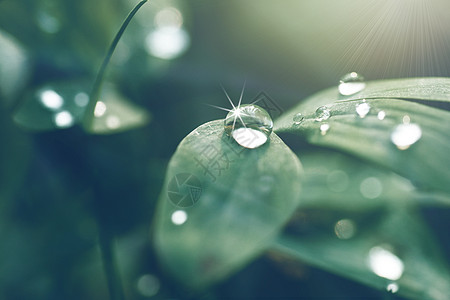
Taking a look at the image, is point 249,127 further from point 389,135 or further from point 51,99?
point 51,99

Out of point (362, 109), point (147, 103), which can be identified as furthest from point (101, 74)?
point (147, 103)

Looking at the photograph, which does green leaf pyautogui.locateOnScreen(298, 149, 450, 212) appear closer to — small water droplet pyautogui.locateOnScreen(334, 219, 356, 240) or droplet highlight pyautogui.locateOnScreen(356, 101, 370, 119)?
small water droplet pyautogui.locateOnScreen(334, 219, 356, 240)

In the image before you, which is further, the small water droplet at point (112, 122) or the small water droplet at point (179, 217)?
the small water droplet at point (112, 122)

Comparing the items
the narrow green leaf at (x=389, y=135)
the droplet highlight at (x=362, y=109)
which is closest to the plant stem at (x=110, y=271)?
the narrow green leaf at (x=389, y=135)

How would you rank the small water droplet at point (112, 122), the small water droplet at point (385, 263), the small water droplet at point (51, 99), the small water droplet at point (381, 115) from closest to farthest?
the small water droplet at point (381, 115), the small water droplet at point (385, 263), the small water droplet at point (112, 122), the small water droplet at point (51, 99)

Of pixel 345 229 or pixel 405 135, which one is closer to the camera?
pixel 405 135

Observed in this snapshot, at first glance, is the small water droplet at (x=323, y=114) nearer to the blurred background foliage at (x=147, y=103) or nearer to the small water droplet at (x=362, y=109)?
the small water droplet at (x=362, y=109)
